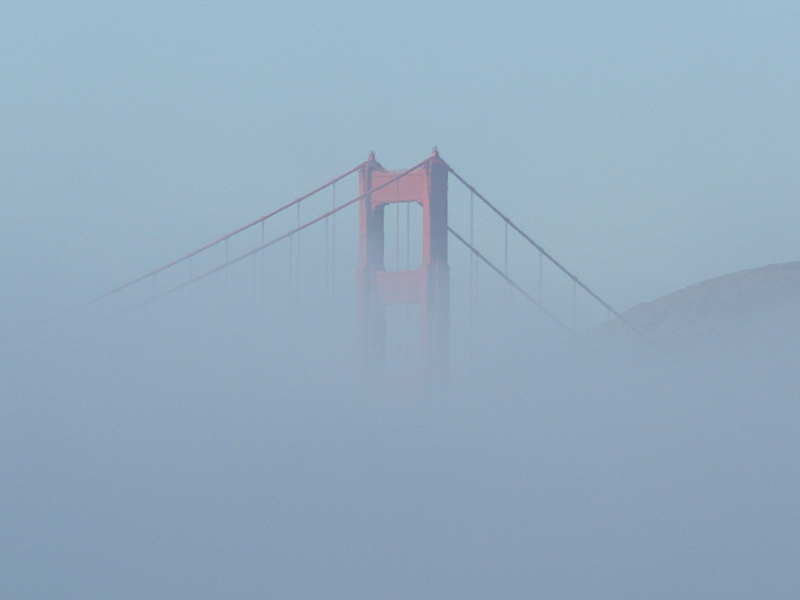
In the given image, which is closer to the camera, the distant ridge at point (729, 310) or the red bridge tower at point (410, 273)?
the red bridge tower at point (410, 273)

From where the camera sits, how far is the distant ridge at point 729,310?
51.5m

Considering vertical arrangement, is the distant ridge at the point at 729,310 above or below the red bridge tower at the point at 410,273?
above

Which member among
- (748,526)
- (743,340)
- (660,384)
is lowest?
(748,526)

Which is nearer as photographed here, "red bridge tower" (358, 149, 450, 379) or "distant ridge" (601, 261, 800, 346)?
"red bridge tower" (358, 149, 450, 379)

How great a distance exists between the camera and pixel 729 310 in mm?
53312

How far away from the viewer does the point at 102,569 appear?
29.7 m

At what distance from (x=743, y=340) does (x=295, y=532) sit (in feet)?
81.6

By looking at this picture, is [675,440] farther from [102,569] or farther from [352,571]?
[102,569]

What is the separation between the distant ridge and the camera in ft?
169

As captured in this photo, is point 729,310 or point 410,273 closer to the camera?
point 410,273

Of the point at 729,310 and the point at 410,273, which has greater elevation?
the point at 729,310

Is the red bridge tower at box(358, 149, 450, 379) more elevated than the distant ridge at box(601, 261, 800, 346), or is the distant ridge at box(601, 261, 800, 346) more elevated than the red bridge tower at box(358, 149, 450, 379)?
the distant ridge at box(601, 261, 800, 346)

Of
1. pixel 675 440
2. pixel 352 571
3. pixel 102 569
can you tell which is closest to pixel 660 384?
pixel 675 440

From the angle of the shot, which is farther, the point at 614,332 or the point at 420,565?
the point at 614,332
